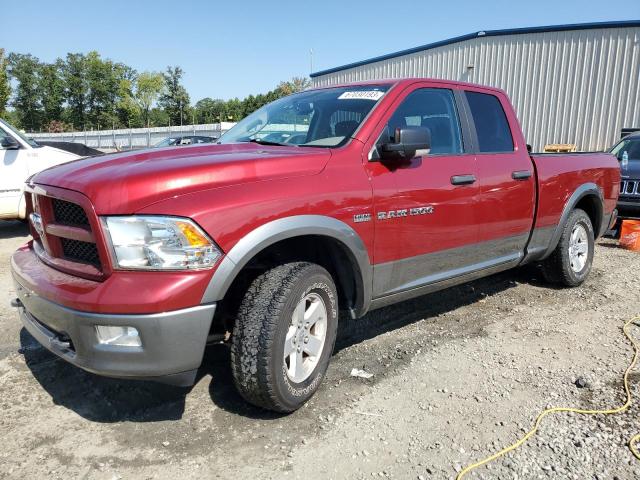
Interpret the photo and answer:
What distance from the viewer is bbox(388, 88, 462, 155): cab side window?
354 cm

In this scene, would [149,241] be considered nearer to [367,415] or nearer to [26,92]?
[367,415]

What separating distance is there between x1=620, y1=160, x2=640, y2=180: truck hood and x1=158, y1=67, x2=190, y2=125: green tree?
262ft

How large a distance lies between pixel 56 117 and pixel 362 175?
91.7m

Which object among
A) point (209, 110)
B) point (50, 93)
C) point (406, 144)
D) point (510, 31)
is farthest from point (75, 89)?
point (406, 144)

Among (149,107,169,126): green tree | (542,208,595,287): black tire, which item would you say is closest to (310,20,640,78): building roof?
(542,208,595,287): black tire

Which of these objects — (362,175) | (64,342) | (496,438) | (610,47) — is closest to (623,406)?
(496,438)

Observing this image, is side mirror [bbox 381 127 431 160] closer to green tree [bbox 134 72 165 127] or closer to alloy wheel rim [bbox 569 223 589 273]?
Answer: alloy wheel rim [bbox 569 223 589 273]

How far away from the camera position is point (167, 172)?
7.89ft

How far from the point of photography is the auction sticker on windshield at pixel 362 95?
3457mm

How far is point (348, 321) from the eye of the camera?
14.4ft

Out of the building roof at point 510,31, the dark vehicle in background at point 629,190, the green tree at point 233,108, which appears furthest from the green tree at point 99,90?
the dark vehicle in background at point 629,190

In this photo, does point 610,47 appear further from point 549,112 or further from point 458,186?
point 458,186

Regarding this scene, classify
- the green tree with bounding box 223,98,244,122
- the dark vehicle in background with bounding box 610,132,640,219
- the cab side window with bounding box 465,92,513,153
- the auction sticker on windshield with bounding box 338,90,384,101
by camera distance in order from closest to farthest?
the auction sticker on windshield with bounding box 338,90,384,101 < the cab side window with bounding box 465,92,513,153 < the dark vehicle in background with bounding box 610,132,640,219 < the green tree with bounding box 223,98,244,122

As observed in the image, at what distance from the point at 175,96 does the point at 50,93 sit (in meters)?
20.1
